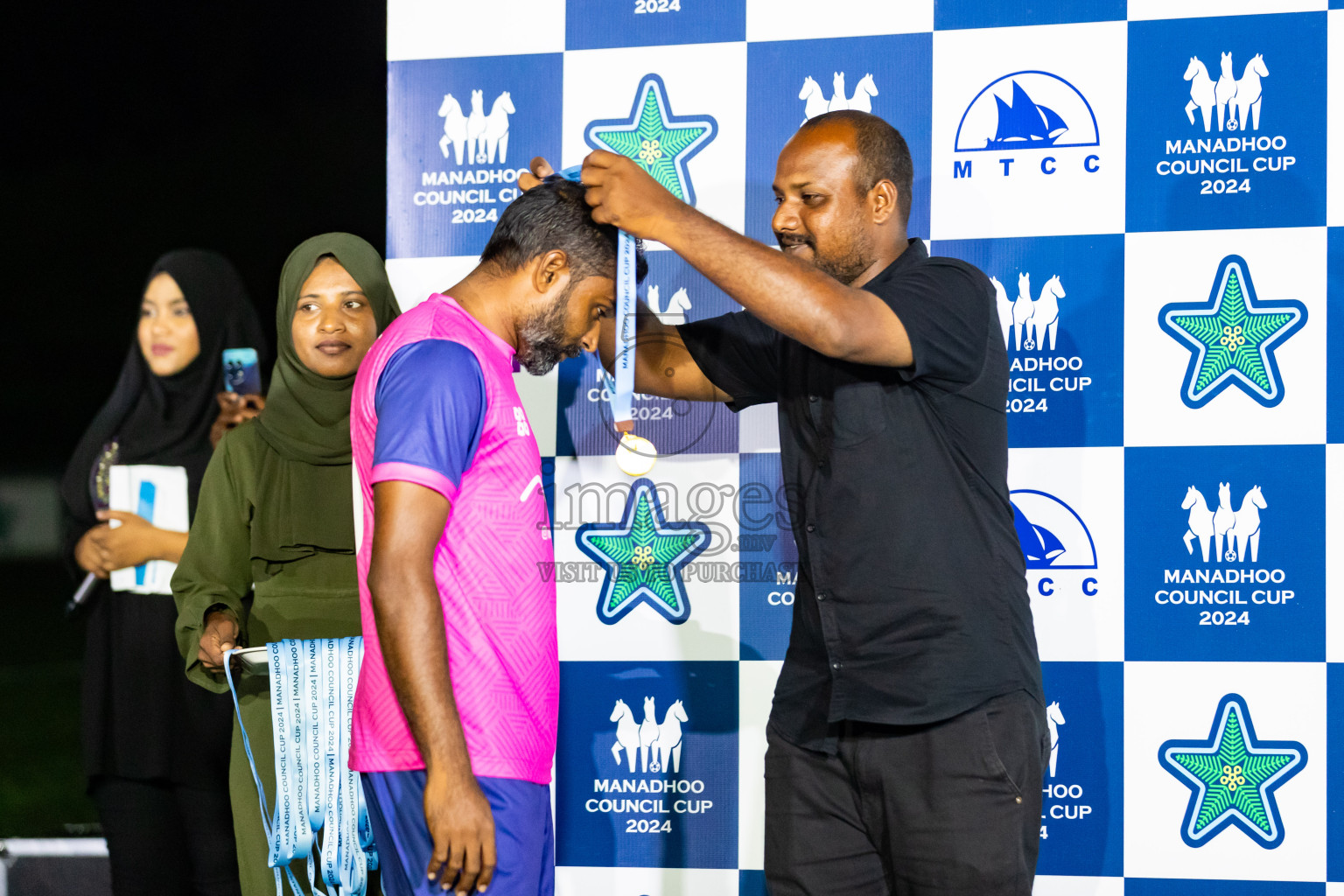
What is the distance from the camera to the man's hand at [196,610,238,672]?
2.22m

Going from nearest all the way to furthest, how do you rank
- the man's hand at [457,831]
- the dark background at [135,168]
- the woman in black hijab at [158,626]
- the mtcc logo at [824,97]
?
the man's hand at [457,831] → the mtcc logo at [824,97] → the woman in black hijab at [158,626] → the dark background at [135,168]

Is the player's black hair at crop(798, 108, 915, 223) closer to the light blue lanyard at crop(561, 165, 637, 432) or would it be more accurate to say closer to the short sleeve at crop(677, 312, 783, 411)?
the short sleeve at crop(677, 312, 783, 411)

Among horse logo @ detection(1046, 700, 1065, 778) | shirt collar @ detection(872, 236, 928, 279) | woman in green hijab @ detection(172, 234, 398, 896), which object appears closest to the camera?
shirt collar @ detection(872, 236, 928, 279)

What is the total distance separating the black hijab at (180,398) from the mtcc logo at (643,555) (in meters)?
1.22

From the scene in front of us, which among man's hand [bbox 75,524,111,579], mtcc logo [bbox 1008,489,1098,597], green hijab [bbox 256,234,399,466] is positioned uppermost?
green hijab [bbox 256,234,399,466]

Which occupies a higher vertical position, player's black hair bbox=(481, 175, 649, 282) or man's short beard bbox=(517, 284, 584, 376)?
player's black hair bbox=(481, 175, 649, 282)

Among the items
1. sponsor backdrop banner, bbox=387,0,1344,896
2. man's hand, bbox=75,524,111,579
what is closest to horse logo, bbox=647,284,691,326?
sponsor backdrop banner, bbox=387,0,1344,896

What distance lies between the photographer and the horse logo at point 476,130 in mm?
2621

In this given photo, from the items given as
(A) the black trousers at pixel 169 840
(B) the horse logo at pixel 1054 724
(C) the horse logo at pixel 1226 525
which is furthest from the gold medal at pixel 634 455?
(A) the black trousers at pixel 169 840

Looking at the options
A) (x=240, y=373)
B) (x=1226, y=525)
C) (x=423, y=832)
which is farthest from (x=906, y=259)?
(x=240, y=373)

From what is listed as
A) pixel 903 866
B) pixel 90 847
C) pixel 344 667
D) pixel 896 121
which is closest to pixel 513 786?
pixel 903 866

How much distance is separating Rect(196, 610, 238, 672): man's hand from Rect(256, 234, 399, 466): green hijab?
388mm

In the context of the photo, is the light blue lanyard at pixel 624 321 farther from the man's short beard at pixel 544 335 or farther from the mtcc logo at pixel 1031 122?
the mtcc logo at pixel 1031 122

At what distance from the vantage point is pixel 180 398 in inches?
117
